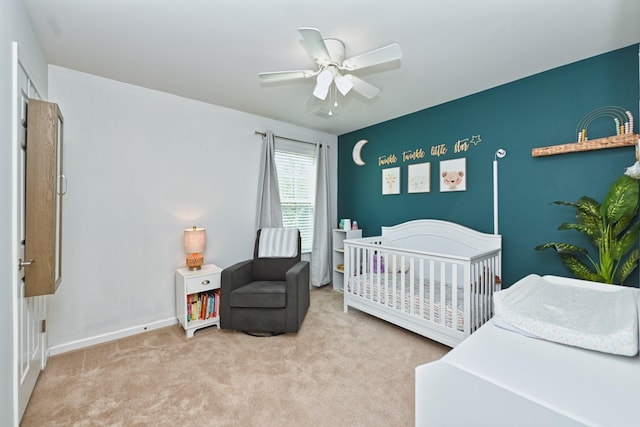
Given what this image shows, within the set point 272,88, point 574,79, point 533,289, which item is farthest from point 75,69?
point 574,79

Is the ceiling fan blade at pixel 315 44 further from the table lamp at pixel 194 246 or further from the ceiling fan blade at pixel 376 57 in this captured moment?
the table lamp at pixel 194 246

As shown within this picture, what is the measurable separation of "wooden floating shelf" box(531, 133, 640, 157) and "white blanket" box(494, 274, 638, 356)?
3.51 ft

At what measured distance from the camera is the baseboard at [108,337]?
233cm

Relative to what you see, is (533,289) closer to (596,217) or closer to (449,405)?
(596,217)

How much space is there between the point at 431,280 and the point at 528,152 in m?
1.48

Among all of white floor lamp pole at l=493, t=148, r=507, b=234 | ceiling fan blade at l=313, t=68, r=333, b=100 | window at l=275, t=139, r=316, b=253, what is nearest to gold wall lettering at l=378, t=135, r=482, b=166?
white floor lamp pole at l=493, t=148, r=507, b=234

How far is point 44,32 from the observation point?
1.90m

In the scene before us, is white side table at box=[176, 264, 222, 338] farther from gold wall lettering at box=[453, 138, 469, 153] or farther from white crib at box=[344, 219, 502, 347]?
gold wall lettering at box=[453, 138, 469, 153]

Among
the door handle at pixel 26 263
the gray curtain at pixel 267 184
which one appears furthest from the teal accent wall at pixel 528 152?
the door handle at pixel 26 263

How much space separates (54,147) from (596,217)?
11.6 ft

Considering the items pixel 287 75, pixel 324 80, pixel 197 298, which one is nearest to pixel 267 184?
pixel 197 298

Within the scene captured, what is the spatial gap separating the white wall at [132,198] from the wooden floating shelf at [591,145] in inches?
121

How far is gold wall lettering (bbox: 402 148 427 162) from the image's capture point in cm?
337

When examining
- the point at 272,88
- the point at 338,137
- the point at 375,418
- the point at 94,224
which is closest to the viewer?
the point at 375,418
